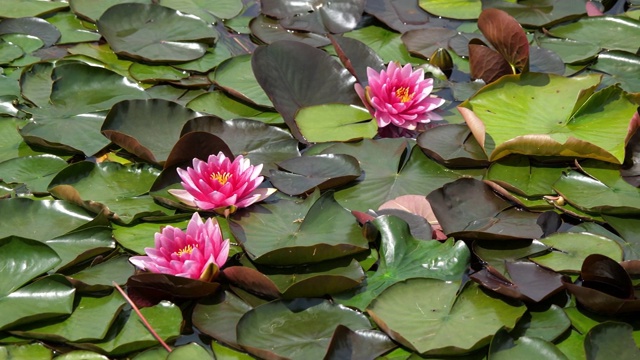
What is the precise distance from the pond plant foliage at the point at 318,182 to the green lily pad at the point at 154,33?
1 cm

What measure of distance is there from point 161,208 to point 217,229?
0.43 m

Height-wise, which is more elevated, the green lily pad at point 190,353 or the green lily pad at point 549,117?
the green lily pad at point 549,117

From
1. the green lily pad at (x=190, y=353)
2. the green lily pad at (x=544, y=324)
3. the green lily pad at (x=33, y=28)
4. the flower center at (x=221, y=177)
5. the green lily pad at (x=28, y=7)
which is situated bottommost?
the green lily pad at (x=544, y=324)

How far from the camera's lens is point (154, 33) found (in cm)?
411

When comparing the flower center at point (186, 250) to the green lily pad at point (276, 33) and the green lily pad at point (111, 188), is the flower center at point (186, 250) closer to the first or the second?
the green lily pad at point (111, 188)

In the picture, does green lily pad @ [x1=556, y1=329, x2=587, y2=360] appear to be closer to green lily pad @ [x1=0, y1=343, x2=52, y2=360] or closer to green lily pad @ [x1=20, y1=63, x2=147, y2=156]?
green lily pad @ [x1=0, y1=343, x2=52, y2=360]

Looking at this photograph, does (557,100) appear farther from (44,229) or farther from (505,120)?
(44,229)

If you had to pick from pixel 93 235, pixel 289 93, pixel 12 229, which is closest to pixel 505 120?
pixel 289 93

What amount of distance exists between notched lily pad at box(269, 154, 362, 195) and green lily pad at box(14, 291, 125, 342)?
0.82 metres

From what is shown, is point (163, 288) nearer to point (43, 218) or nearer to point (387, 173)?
point (43, 218)

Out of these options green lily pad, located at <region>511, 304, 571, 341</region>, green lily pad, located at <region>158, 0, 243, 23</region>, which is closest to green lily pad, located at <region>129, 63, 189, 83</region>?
green lily pad, located at <region>158, 0, 243, 23</region>

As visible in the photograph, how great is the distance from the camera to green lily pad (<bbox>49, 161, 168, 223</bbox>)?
2.97 metres

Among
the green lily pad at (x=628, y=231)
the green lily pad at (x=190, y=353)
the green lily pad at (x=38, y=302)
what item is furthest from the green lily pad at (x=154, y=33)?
the green lily pad at (x=628, y=231)

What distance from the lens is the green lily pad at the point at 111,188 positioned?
2967mm
